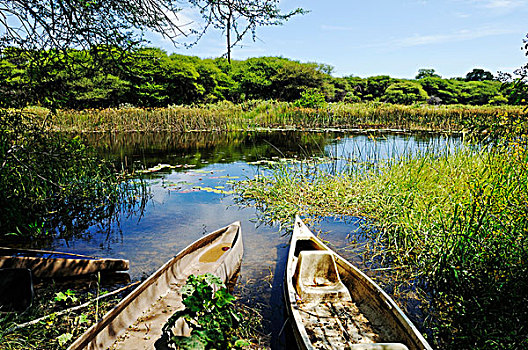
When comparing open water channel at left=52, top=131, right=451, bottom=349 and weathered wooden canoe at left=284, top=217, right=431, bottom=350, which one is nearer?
weathered wooden canoe at left=284, top=217, right=431, bottom=350

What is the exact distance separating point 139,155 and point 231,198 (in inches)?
245

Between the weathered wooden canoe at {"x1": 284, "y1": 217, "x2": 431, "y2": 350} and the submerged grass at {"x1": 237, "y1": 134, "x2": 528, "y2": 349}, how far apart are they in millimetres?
583

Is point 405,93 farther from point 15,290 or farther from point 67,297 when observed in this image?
point 15,290

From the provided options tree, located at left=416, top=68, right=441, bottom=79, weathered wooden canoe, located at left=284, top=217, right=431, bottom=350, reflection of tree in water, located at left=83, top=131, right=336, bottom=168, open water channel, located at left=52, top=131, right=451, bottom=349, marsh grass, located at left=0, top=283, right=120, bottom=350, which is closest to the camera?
weathered wooden canoe, located at left=284, top=217, right=431, bottom=350

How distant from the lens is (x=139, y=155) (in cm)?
1231

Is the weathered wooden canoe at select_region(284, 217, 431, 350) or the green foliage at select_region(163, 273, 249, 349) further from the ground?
the green foliage at select_region(163, 273, 249, 349)

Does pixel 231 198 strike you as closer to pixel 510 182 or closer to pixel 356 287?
pixel 356 287

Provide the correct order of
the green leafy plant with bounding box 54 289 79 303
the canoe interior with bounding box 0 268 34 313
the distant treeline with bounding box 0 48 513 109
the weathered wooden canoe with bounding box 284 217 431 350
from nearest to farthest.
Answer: the weathered wooden canoe with bounding box 284 217 431 350 → the canoe interior with bounding box 0 268 34 313 → the green leafy plant with bounding box 54 289 79 303 → the distant treeline with bounding box 0 48 513 109

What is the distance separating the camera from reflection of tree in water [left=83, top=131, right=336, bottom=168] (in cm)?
1168

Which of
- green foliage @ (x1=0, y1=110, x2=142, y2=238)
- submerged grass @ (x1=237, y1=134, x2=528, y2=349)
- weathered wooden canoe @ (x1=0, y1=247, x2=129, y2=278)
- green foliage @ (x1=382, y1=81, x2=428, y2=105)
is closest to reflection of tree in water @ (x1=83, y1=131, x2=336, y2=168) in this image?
green foliage @ (x1=0, y1=110, x2=142, y2=238)

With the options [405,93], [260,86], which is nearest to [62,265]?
[260,86]

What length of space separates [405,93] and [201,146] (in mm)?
36894

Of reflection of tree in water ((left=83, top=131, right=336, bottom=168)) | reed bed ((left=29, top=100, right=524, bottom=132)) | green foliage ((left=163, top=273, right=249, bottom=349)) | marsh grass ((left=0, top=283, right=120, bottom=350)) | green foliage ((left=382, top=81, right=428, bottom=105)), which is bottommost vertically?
marsh grass ((left=0, top=283, right=120, bottom=350))

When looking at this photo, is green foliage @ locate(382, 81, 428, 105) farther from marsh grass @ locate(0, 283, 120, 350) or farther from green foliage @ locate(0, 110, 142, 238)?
marsh grass @ locate(0, 283, 120, 350)
